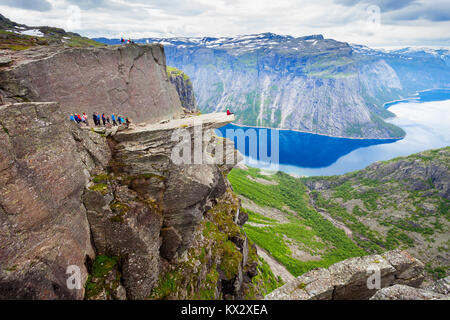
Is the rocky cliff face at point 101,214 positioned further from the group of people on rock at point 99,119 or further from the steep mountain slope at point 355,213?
the steep mountain slope at point 355,213

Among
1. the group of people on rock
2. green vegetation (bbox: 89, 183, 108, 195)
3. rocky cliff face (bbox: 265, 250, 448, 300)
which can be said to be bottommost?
rocky cliff face (bbox: 265, 250, 448, 300)

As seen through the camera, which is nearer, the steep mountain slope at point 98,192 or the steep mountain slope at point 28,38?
the steep mountain slope at point 98,192

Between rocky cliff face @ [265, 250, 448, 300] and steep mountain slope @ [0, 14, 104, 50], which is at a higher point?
steep mountain slope @ [0, 14, 104, 50]

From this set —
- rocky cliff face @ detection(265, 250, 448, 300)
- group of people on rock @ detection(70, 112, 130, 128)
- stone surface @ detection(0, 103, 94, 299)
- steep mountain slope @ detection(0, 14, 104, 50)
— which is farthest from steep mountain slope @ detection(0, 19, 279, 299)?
rocky cliff face @ detection(265, 250, 448, 300)

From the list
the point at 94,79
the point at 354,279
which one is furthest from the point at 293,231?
the point at 94,79

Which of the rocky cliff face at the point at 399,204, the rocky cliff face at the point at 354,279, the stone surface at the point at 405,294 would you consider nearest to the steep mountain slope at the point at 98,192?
the rocky cliff face at the point at 354,279

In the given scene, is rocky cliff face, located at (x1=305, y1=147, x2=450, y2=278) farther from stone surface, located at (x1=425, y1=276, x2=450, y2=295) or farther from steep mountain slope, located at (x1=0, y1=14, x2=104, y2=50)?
steep mountain slope, located at (x1=0, y1=14, x2=104, y2=50)

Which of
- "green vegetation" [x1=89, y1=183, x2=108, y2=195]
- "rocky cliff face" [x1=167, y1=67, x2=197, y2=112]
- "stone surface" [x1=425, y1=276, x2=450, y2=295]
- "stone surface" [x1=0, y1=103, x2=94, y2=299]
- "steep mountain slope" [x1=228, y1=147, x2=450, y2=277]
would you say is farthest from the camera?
"rocky cliff face" [x1=167, y1=67, x2=197, y2=112]
